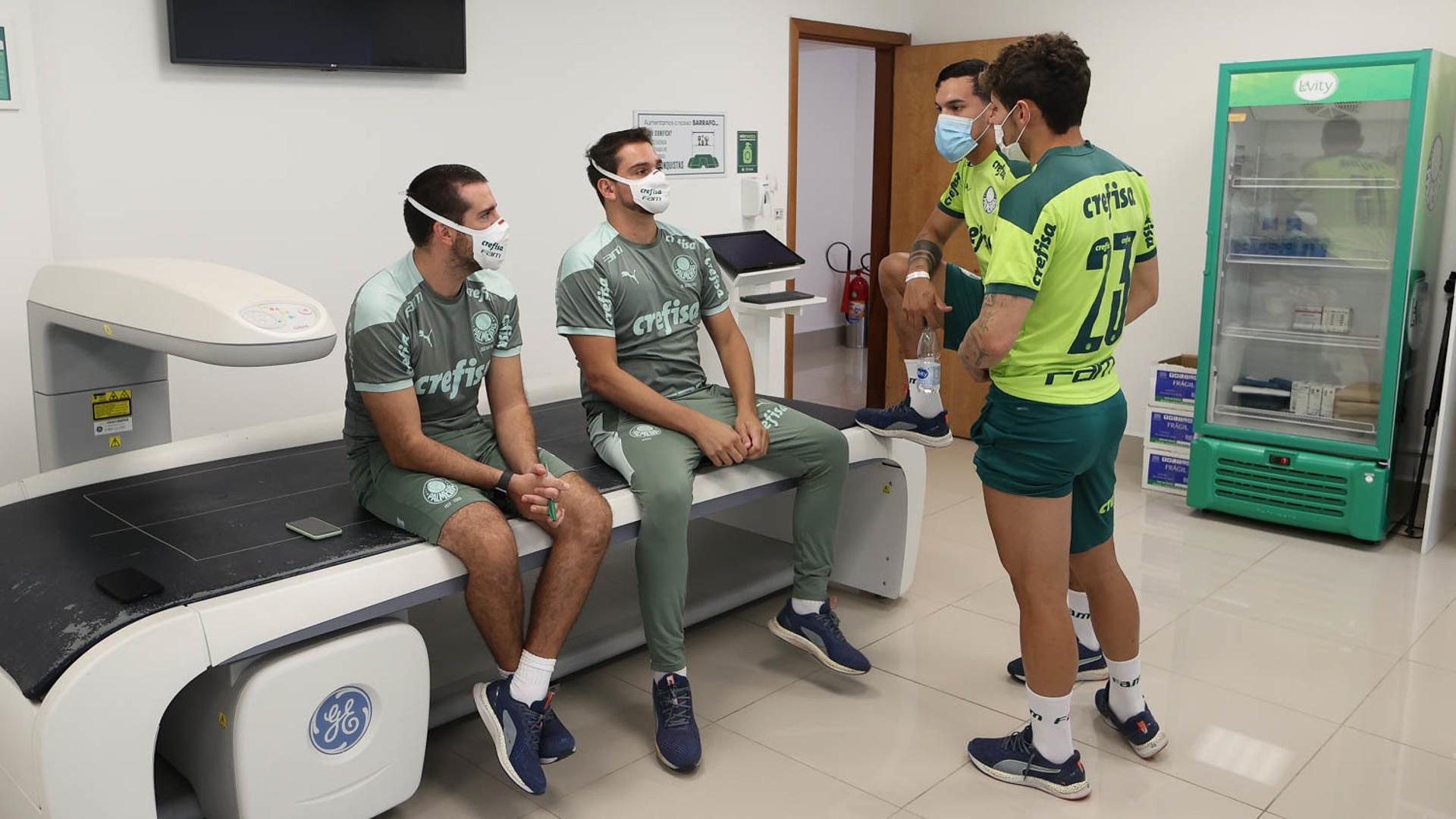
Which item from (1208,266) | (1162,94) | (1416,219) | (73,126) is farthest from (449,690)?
(1162,94)

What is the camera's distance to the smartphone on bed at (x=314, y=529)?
2619 mm

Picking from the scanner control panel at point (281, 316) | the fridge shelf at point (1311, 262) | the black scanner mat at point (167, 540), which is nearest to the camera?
Answer: the black scanner mat at point (167, 540)

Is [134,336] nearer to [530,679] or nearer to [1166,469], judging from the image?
[530,679]

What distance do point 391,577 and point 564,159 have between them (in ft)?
8.54

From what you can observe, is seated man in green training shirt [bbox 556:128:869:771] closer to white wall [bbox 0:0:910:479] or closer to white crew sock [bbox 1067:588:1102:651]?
white crew sock [bbox 1067:588:1102:651]

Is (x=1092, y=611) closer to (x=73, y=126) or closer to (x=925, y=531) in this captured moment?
(x=925, y=531)

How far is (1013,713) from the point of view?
10.3 ft

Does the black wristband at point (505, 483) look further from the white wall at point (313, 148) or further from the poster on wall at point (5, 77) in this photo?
the poster on wall at point (5, 77)

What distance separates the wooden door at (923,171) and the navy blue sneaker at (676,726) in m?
3.45

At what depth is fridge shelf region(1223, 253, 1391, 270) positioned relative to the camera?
4.51m

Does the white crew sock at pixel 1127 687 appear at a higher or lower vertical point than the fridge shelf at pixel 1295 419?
lower

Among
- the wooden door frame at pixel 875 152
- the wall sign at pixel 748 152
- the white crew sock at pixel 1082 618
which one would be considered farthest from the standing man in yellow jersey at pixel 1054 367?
the wall sign at pixel 748 152

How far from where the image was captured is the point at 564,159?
4.71m

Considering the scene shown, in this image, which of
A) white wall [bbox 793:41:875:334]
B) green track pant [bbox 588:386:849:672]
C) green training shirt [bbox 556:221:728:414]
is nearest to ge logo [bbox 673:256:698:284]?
green training shirt [bbox 556:221:728:414]
